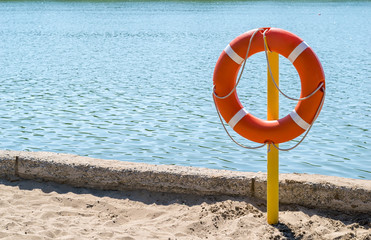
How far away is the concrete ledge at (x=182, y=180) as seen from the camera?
3.59 meters

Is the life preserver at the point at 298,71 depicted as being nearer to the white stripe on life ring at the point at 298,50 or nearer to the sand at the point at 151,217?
the white stripe on life ring at the point at 298,50

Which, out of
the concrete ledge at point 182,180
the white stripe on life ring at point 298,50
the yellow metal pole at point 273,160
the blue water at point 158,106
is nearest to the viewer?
the white stripe on life ring at point 298,50

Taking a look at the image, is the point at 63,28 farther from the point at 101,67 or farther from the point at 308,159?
the point at 308,159

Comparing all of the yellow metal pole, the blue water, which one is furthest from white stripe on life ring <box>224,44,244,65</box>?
the blue water

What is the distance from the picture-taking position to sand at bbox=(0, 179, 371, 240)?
3270 mm

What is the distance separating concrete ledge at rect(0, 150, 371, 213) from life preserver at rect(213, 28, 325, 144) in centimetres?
47

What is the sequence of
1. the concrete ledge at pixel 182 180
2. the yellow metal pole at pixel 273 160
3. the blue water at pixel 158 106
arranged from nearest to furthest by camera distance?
1. the yellow metal pole at pixel 273 160
2. the concrete ledge at pixel 182 180
3. the blue water at pixel 158 106

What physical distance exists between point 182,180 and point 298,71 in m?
1.13

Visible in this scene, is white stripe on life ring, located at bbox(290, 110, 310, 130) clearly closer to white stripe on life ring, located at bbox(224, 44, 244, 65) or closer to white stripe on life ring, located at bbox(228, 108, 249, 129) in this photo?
white stripe on life ring, located at bbox(228, 108, 249, 129)

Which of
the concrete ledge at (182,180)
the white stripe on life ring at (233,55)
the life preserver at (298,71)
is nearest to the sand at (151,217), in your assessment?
the concrete ledge at (182,180)

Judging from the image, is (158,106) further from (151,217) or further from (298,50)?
(298,50)

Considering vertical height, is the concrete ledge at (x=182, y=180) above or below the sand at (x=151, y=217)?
above

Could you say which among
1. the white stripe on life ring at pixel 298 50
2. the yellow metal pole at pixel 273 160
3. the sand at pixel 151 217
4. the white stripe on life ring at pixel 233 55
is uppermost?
the white stripe on life ring at pixel 298 50

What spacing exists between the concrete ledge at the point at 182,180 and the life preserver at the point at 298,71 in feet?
1.55
